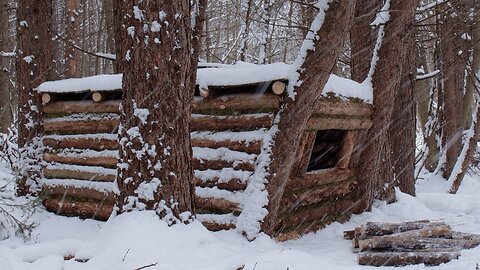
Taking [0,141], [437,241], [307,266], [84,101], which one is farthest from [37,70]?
[437,241]

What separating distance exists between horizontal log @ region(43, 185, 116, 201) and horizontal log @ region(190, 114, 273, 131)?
5.27 feet

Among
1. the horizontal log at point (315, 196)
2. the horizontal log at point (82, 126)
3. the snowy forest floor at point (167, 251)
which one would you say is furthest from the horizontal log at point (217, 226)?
the horizontal log at point (82, 126)

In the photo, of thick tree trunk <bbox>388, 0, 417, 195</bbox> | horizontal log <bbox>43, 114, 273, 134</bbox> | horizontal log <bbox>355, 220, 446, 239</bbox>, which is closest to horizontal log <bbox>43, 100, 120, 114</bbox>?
horizontal log <bbox>43, 114, 273, 134</bbox>

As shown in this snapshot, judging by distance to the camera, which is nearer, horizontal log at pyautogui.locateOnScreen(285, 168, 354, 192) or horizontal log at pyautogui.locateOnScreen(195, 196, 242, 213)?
horizontal log at pyautogui.locateOnScreen(195, 196, 242, 213)

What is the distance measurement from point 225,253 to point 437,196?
5956 millimetres

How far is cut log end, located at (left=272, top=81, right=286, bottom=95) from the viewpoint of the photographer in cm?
525

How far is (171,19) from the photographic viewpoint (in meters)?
4.37

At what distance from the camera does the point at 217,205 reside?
223 inches

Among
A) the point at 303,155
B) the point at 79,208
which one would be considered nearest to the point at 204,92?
the point at 303,155

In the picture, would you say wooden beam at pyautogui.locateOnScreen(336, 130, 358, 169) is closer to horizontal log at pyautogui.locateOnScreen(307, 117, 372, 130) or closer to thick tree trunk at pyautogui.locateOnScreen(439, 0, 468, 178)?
horizontal log at pyautogui.locateOnScreen(307, 117, 372, 130)

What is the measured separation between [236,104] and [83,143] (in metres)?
2.81

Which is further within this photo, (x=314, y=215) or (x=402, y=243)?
(x=314, y=215)

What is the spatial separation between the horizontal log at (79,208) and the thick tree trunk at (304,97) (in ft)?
8.37

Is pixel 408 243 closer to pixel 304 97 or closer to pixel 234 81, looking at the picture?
pixel 304 97
